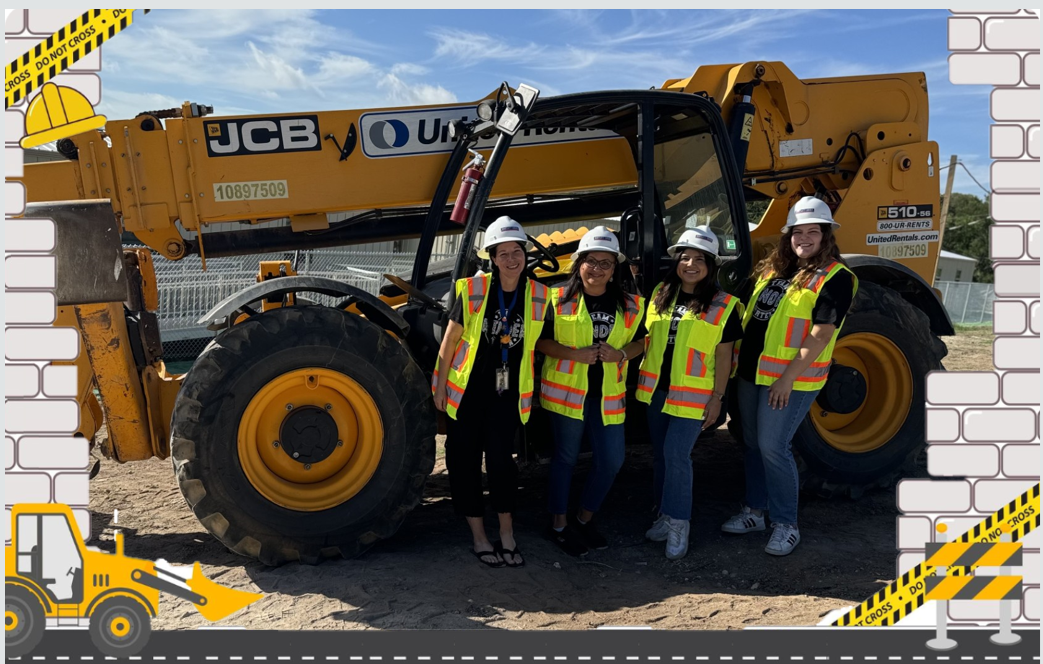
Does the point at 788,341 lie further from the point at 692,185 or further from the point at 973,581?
the point at 973,581

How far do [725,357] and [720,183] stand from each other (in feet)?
3.87

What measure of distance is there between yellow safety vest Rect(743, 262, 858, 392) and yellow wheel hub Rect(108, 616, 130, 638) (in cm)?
333

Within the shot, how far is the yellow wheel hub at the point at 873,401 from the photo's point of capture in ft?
18.8

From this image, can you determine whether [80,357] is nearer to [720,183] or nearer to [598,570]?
[598,570]

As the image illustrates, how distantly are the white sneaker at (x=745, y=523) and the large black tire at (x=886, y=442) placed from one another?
1.68 ft

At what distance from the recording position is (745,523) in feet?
17.4

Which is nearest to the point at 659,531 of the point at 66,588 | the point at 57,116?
the point at 66,588

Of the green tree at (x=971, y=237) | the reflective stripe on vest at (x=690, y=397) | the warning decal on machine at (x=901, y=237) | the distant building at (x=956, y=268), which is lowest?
the reflective stripe on vest at (x=690, y=397)

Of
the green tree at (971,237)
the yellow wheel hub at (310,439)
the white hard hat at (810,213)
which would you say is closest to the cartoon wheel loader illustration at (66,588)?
the yellow wheel hub at (310,439)

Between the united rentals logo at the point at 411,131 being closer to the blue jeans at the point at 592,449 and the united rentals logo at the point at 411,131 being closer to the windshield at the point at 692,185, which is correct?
the windshield at the point at 692,185

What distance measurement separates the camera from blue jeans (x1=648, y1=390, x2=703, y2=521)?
492cm

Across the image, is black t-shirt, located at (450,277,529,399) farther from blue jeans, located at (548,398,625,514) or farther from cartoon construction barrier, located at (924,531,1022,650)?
cartoon construction barrier, located at (924,531,1022,650)

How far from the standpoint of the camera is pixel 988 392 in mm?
3564

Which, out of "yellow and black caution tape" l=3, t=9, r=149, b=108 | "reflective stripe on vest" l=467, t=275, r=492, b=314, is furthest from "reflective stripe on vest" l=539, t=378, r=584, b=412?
"yellow and black caution tape" l=3, t=9, r=149, b=108
